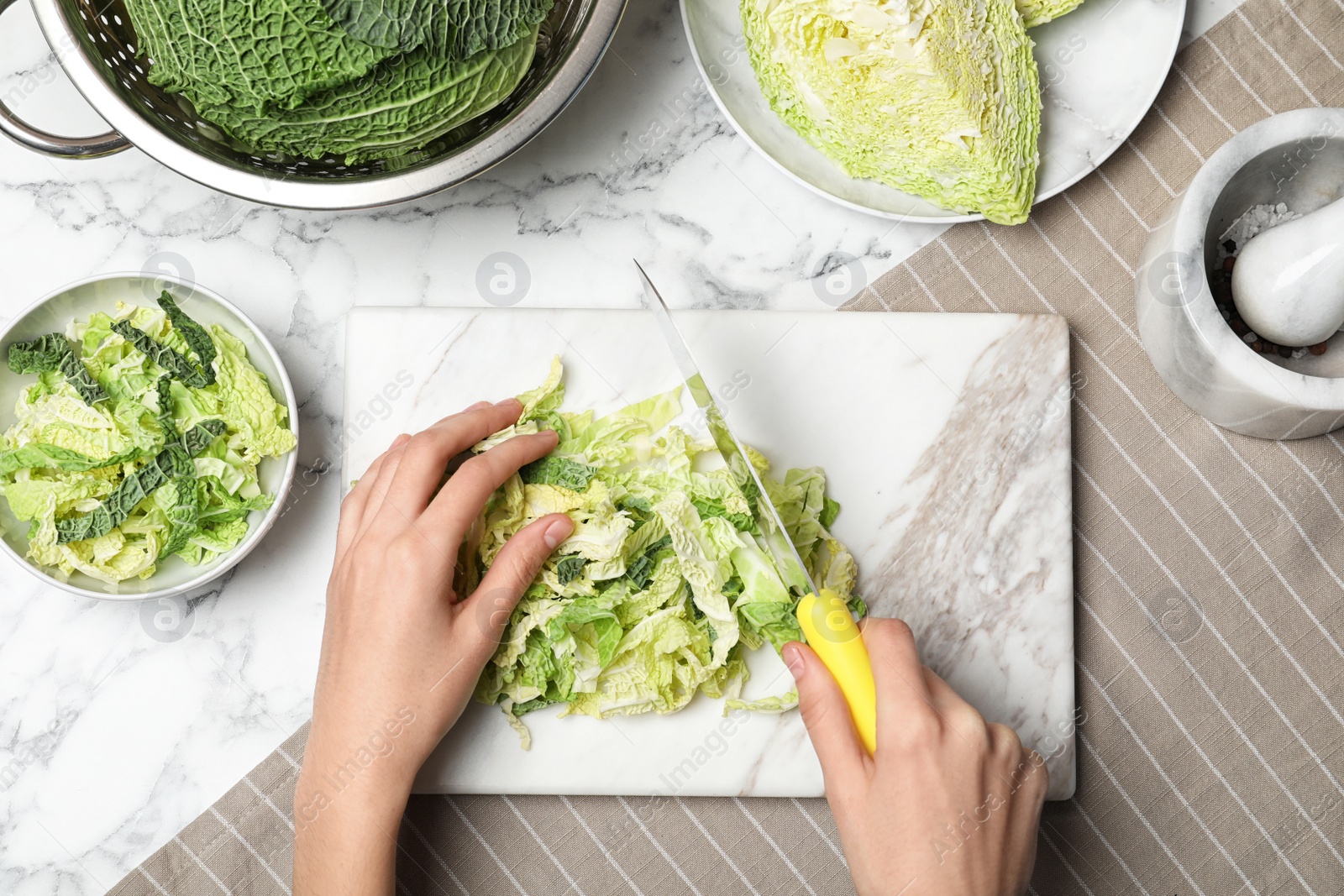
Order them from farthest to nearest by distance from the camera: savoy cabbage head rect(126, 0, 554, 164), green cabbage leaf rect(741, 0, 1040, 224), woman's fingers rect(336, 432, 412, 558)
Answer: woman's fingers rect(336, 432, 412, 558), green cabbage leaf rect(741, 0, 1040, 224), savoy cabbage head rect(126, 0, 554, 164)

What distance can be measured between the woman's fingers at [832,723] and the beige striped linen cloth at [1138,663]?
27 cm

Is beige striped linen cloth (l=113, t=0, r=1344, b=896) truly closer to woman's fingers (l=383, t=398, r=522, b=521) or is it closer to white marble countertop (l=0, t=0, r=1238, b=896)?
white marble countertop (l=0, t=0, r=1238, b=896)

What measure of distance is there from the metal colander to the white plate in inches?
8.9

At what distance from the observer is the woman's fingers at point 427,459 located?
1.15m

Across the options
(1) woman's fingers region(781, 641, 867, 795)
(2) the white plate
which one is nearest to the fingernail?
(1) woman's fingers region(781, 641, 867, 795)

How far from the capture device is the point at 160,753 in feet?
4.19

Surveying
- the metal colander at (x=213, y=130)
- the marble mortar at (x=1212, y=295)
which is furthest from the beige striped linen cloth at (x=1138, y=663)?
the metal colander at (x=213, y=130)

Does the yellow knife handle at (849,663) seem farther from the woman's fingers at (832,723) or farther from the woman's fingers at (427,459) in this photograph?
the woman's fingers at (427,459)

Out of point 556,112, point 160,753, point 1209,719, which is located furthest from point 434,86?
point 1209,719

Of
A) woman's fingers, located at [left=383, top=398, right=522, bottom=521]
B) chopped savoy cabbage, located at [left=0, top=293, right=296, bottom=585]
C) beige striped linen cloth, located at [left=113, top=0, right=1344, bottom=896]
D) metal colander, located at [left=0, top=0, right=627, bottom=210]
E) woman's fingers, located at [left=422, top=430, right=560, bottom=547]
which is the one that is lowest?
beige striped linen cloth, located at [left=113, top=0, right=1344, bottom=896]

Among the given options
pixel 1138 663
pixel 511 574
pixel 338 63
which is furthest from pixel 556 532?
pixel 1138 663

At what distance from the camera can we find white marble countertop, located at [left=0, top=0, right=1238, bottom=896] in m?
1.28

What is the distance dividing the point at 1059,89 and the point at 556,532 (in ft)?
2.92

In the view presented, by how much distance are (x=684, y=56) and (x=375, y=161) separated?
47 cm
